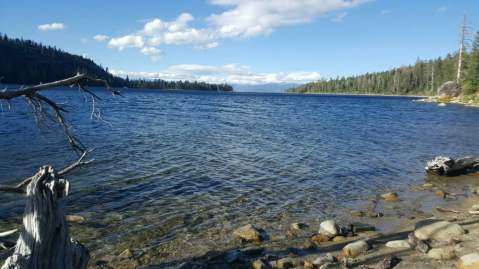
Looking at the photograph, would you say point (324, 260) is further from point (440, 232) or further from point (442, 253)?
point (440, 232)

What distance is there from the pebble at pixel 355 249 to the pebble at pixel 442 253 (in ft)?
5.23

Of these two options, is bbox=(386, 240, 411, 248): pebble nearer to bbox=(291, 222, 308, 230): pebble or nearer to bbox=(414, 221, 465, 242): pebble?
bbox=(414, 221, 465, 242): pebble

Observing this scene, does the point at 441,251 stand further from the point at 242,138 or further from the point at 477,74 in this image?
the point at 477,74

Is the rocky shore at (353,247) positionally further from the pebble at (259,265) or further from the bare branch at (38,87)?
the bare branch at (38,87)

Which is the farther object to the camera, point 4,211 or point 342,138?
point 342,138

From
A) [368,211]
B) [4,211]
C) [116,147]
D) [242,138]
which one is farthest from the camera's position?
[242,138]

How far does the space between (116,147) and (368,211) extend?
18.6 meters

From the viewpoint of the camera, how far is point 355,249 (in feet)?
35.7

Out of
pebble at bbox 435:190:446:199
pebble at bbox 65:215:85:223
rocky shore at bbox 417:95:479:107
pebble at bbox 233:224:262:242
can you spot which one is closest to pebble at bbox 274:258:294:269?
pebble at bbox 233:224:262:242

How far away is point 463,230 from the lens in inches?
466

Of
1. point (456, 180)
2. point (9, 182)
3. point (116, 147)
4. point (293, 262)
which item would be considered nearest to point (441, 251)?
point (293, 262)

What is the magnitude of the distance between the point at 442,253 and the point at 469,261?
1.03 m

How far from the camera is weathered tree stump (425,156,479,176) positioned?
21609 millimetres

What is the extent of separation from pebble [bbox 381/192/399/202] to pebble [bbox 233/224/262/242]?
7.33m
